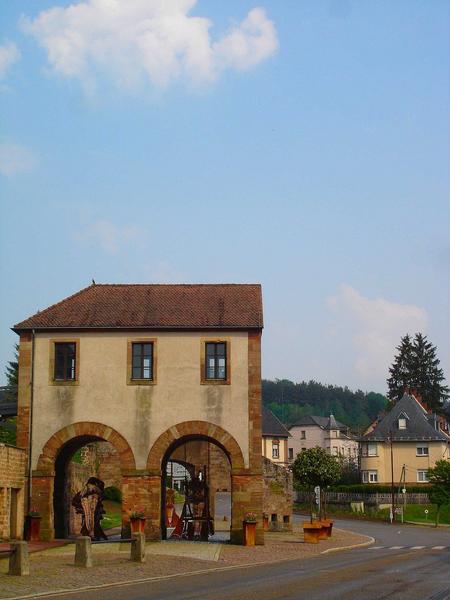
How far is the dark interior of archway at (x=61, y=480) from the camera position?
35969mm

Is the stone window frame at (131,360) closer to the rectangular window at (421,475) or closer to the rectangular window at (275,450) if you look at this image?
the rectangular window at (421,475)

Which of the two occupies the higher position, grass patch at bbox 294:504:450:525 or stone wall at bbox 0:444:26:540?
stone wall at bbox 0:444:26:540

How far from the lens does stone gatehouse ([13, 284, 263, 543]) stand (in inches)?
1377

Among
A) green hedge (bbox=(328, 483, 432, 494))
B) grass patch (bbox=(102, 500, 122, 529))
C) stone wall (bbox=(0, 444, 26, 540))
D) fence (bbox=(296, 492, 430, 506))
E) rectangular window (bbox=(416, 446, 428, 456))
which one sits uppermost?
rectangular window (bbox=(416, 446, 428, 456))

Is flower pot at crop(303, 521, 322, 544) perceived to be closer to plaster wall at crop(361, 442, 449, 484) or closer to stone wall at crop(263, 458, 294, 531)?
stone wall at crop(263, 458, 294, 531)

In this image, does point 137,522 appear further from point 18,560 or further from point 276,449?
point 276,449

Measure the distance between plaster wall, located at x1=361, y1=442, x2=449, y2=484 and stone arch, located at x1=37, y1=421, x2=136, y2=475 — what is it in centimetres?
6064

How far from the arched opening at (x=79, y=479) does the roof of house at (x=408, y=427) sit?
39839 mm

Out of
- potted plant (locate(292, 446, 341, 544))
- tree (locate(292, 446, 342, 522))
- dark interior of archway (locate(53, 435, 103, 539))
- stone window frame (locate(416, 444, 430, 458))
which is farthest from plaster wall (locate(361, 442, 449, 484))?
dark interior of archway (locate(53, 435, 103, 539))

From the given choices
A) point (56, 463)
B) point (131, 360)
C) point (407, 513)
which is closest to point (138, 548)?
point (56, 463)

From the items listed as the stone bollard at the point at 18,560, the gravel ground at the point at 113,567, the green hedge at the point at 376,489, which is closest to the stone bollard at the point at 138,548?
the gravel ground at the point at 113,567

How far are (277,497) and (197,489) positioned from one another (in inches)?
405

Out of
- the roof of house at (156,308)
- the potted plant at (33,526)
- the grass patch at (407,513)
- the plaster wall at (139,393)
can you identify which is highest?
the roof of house at (156,308)

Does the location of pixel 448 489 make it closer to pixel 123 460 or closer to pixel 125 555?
pixel 123 460
